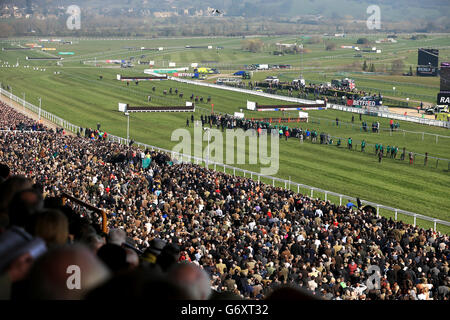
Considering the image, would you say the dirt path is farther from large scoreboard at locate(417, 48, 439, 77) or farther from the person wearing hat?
large scoreboard at locate(417, 48, 439, 77)

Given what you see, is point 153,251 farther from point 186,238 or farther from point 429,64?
→ point 429,64

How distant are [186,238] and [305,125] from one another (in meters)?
34.5

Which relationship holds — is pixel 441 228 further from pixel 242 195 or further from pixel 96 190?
pixel 96 190

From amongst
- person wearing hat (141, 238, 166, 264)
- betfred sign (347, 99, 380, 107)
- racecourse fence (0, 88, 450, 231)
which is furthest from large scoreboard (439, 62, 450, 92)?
person wearing hat (141, 238, 166, 264)

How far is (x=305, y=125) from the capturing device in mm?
48500

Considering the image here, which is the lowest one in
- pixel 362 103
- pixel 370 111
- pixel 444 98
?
pixel 370 111

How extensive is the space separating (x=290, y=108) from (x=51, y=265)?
53762 mm

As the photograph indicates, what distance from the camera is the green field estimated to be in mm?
29656

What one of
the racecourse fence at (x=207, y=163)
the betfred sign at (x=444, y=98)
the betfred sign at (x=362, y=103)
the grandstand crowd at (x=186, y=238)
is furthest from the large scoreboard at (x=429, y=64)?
the grandstand crowd at (x=186, y=238)

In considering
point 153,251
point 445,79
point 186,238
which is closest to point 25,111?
point 445,79

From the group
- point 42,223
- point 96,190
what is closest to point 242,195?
point 96,190

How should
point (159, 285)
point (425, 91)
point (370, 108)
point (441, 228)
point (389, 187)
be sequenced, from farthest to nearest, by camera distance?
1. point (425, 91)
2. point (370, 108)
3. point (389, 187)
4. point (441, 228)
5. point (159, 285)

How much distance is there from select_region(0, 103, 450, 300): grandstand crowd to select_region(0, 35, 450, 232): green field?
288 inches
